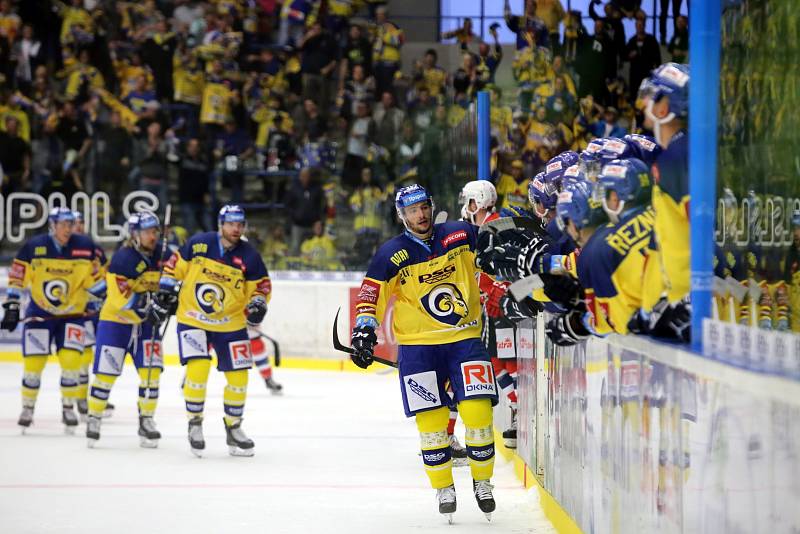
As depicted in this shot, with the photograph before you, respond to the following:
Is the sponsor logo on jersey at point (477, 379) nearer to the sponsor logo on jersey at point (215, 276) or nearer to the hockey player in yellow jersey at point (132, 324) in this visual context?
the sponsor logo on jersey at point (215, 276)

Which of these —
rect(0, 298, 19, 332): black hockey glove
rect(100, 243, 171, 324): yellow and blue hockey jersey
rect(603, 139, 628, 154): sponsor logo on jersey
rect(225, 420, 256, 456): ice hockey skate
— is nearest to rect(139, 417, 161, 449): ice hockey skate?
rect(225, 420, 256, 456): ice hockey skate

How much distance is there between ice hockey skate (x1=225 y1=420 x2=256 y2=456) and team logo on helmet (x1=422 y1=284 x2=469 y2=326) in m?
2.49

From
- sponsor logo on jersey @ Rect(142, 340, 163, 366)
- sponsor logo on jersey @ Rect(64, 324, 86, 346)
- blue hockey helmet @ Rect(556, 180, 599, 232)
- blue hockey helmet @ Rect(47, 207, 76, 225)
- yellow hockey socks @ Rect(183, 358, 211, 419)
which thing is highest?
blue hockey helmet @ Rect(47, 207, 76, 225)

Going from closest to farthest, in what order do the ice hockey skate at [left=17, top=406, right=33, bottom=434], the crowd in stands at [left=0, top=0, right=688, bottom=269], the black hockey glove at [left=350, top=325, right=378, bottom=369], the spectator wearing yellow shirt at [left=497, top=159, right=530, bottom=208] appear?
the black hockey glove at [left=350, top=325, right=378, bottom=369] < the spectator wearing yellow shirt at [left=497, top=159, right=530, bottom=208] < the ice hockey skate at [left=17, top=406, right=33, bottom=434] < the crowd in stands at [left=0, top=0, right=688, bottom=269]

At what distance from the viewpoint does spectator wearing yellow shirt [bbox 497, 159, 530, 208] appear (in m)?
8.36

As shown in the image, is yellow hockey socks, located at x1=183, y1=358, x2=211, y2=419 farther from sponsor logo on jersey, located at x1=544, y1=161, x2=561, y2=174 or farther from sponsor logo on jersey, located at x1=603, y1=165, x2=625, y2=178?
sponsor logo on jersey, located at x1=603, y1=165, x2=625, y2=178

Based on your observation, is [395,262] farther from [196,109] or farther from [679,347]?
[196,109]

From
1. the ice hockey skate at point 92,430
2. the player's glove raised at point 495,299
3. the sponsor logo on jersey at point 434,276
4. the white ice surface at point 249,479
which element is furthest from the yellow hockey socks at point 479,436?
the ice hockey skate at point 92,430

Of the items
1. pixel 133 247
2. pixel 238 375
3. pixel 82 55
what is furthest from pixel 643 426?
pixel 82 55

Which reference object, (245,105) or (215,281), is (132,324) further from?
(245,105)

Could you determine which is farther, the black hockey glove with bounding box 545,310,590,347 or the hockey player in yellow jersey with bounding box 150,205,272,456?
the hockey player in yellow jersey with bounding box 150,205,272,456

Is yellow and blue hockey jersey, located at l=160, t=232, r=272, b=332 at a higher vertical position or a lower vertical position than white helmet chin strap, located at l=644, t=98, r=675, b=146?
lower

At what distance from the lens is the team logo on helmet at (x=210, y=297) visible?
26.1 ft

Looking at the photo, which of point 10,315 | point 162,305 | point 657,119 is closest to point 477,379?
point 657,119
